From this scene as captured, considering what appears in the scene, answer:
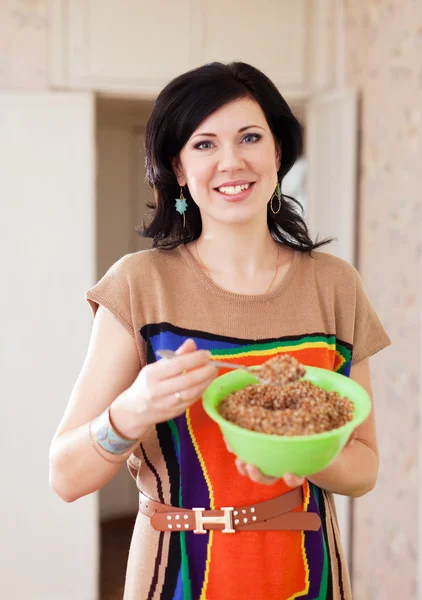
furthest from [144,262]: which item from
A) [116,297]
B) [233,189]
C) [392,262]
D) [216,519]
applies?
[392,262]

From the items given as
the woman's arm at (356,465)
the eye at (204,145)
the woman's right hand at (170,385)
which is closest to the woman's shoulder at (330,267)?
the woman's arm at (356,465)

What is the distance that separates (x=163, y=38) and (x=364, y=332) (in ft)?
6.65

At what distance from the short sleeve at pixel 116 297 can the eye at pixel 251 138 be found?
31cm

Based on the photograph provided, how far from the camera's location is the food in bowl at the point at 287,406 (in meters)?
0.93

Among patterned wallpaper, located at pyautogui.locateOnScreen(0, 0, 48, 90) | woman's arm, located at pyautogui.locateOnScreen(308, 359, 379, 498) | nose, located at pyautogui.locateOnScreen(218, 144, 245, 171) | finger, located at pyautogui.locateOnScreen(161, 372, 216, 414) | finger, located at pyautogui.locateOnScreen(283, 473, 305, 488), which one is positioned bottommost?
woman's arm, located at pyautogui.locateOnScreen(308, 359, 379, 498)

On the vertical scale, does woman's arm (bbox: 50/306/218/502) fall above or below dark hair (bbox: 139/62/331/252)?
→ below

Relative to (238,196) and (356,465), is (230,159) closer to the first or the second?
(238,196)

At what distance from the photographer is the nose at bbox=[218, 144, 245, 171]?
3.71 feet

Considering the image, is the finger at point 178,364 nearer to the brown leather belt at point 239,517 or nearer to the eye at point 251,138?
the brown leather belt at point 239,517

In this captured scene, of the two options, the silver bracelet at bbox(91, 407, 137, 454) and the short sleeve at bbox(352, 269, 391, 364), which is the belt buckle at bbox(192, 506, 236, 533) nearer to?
the silver bracelet at bbox(91, 407, 137, 454)

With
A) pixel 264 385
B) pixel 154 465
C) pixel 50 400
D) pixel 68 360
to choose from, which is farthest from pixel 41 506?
pixel 264 385

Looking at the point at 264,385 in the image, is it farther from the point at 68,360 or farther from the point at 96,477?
the point at 68,360

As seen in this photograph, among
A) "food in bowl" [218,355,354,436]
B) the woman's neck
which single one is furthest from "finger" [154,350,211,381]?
the woman's neck

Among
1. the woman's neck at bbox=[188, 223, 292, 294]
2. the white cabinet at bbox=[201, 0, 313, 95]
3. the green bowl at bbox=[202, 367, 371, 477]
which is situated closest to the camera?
the green bowl at bbox=[202, 367, 371, 477]
